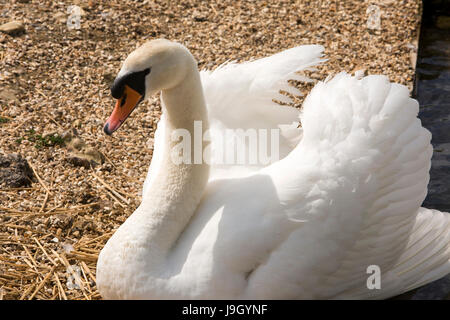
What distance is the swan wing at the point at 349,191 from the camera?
3.60 meters

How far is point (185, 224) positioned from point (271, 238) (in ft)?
2.02

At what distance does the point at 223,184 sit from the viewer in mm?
4031

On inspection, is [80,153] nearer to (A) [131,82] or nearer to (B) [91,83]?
(B) [91,83]

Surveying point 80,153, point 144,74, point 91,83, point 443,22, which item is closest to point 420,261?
point 144,74

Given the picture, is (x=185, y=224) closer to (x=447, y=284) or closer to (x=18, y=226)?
(x=18, y=226)

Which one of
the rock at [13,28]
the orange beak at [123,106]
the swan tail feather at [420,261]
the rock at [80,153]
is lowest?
the swan tail feather at [420,261]

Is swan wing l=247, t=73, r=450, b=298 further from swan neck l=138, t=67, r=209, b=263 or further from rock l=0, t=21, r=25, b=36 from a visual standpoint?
rock l=0, t=21, r=25, b=36

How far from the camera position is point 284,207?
11.8ft

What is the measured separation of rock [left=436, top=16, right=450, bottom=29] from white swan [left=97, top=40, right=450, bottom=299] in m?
4.29

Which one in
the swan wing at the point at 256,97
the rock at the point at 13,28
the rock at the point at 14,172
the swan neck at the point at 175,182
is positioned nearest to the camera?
the swan neck at the point at 175,182

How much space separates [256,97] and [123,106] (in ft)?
4.40

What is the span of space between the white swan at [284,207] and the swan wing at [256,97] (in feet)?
1.53

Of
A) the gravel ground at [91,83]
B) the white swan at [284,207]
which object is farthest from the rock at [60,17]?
the white swan at [284,207]

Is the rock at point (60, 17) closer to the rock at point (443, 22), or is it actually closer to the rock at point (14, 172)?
the rock at point (14, 172)
